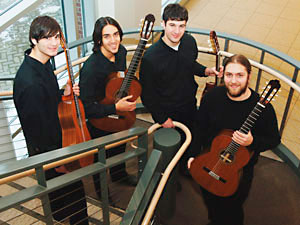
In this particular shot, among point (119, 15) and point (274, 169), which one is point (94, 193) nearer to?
point (274, 169)

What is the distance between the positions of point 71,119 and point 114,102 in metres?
0.47

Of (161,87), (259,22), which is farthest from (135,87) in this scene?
(259,22)

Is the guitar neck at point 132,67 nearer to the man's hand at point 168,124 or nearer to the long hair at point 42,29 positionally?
the man's hand at point 168,124

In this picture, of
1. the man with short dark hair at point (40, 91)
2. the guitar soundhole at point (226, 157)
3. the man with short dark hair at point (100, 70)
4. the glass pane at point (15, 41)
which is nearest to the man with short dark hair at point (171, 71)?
the man with short dark hair at point (100, 70)

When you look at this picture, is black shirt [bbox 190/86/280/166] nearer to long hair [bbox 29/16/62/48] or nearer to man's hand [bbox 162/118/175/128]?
man's hand [bbox 162/118/175/128]

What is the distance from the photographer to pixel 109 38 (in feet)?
8.63

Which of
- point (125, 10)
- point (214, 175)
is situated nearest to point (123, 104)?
point (214, 175)

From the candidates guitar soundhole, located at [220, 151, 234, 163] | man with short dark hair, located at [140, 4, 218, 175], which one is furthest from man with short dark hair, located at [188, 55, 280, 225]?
man with short dark hair, located at [140, 4, 218, 175]

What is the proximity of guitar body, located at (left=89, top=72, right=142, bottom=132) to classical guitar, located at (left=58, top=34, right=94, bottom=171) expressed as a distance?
1.04ft

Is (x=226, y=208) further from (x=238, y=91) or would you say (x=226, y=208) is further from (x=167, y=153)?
(x=238, y=91)

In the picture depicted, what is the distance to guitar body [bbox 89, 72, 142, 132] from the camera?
272cm

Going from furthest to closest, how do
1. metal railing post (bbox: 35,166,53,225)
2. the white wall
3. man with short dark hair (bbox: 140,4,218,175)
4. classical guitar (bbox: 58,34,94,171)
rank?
the white wall < man with short dark hair (bbox: 140,4,218,175) < classical guitar (bbox: 58,34,94,171) < metal railing post (bbox: 35,166,53,225)

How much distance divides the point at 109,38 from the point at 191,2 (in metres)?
6.41

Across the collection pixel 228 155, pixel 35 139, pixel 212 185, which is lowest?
pixel 212 185
